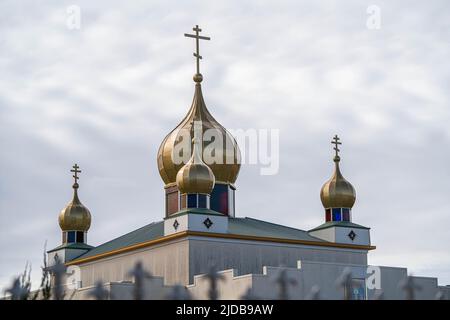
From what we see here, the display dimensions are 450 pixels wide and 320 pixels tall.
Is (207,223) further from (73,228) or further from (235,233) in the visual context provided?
(73,228)

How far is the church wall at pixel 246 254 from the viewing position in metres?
27.2

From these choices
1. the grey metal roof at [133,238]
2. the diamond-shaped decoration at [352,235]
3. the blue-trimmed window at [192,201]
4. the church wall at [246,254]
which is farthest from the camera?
the diamond-shaped decoration at [352,235]

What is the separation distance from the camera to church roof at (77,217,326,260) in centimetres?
2927

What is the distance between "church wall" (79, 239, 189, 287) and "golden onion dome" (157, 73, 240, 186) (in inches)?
139

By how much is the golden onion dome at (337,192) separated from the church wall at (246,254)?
203 cm

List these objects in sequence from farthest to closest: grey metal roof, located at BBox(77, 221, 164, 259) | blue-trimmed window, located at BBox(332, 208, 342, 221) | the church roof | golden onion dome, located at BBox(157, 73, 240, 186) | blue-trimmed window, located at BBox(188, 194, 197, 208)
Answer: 1. blue-trimmed window, located at BBox(332, 208, 342, 221)
2. golden onion dome, located at BBox(157, 73, 240, 186)
3. grey metal roof, located at BBox(77, 221, 164, 259)
4. the church roof
5. blue-trimmed window, located at BBox(188, 194, 197, 208)

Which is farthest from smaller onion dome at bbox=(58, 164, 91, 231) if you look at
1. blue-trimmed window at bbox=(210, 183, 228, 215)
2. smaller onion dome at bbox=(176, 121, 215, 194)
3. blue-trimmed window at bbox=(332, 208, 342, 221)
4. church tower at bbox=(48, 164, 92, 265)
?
blue-trimmed window at bbox=(332, 208, 342, 221)

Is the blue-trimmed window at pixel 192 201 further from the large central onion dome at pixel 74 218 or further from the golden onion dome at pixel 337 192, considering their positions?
the large central onion dome at pixel 74 218

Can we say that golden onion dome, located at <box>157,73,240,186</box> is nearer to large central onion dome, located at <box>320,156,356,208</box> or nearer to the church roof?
the church roof

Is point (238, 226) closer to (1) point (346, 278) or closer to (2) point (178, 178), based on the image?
(2) point (178, 178)

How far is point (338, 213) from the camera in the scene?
105ft

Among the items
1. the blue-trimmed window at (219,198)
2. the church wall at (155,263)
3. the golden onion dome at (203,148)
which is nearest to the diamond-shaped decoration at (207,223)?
the church wall at (155,263)

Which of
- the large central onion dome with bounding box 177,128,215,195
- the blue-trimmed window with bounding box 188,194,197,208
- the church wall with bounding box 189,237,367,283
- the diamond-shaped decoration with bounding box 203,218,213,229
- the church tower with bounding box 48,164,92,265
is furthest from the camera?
the church tower with bounding box 48,164,92,265

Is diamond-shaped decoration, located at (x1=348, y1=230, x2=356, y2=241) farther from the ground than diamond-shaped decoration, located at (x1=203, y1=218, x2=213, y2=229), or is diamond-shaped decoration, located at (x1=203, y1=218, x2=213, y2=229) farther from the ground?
diamond-shaped decoration, located at (x1=348, y1=230, x2=356, y2=241)
